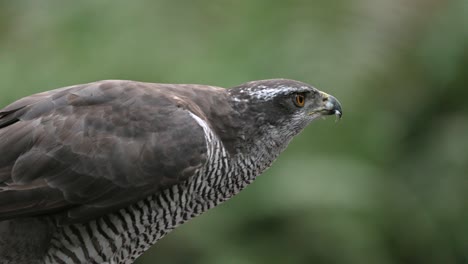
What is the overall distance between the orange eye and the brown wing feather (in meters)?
0.55

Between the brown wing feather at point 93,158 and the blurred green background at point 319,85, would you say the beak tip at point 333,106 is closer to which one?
the brown wing feather at point 93,158

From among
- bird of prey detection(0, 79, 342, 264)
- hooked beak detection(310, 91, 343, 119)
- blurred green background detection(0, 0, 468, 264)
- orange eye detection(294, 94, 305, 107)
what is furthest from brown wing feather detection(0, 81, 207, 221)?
blurred green background detection(0, 0, 468, 264)

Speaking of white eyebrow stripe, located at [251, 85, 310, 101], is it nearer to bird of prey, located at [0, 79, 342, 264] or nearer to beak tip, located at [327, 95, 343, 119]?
beak tip, located at [327, 95, 343, 119]

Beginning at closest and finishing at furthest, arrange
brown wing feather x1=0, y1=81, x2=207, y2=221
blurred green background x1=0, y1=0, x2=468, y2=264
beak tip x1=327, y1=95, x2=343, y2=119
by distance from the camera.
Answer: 1. brown wing feather x1=0, y1=81, x2=207, y2=221
2. beak tip x1=327, y1=95, x2=343, y2=119
3. blurred green background x1=0, y1=0, x2=468, y2=264

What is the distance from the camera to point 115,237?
411 centimetres

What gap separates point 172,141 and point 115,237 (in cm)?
51

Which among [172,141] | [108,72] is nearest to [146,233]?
[172,141]

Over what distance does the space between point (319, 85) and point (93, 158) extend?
3643mm

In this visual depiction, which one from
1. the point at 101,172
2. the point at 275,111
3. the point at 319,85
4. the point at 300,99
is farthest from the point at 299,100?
the point at 319,85

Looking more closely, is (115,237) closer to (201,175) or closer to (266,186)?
(201,175)

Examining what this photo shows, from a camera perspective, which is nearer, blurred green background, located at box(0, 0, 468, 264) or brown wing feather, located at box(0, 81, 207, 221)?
brown wing feather, located at box(0, 81, 207, 221)

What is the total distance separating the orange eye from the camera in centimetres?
443

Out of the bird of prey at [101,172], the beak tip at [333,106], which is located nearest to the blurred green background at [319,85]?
the beak tip at [333,106]

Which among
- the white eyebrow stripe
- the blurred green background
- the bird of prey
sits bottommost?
→ the blurred green background
